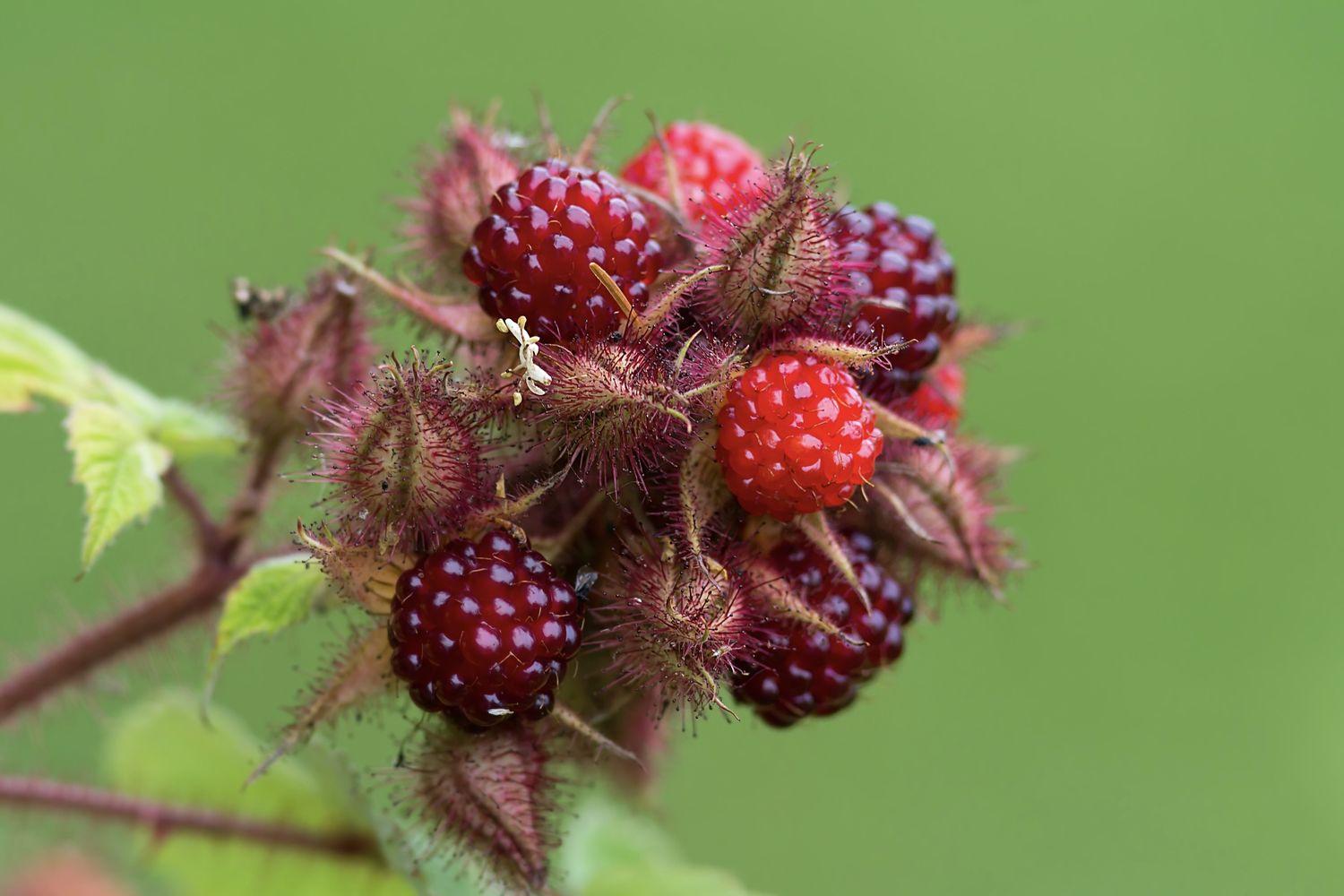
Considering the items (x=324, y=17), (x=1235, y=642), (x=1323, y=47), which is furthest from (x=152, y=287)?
(x=1323, y=47)

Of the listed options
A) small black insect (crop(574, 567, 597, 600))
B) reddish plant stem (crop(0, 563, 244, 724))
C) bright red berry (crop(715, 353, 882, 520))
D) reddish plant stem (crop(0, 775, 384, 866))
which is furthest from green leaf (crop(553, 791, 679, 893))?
bright red berry (crop(715, 353, 882, 520))

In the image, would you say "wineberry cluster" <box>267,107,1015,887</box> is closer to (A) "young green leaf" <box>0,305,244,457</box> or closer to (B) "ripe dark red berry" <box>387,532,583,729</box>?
(B) "ripe dark red berry" <box>387,532,583,729</box>

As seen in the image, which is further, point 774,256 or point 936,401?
point 936,401

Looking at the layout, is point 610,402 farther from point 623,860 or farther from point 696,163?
point 623,860

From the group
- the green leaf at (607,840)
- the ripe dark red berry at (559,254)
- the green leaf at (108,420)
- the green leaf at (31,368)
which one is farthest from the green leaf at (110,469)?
the green leaf at (607,840)

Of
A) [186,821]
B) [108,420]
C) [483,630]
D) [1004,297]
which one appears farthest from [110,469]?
[1004,297]
